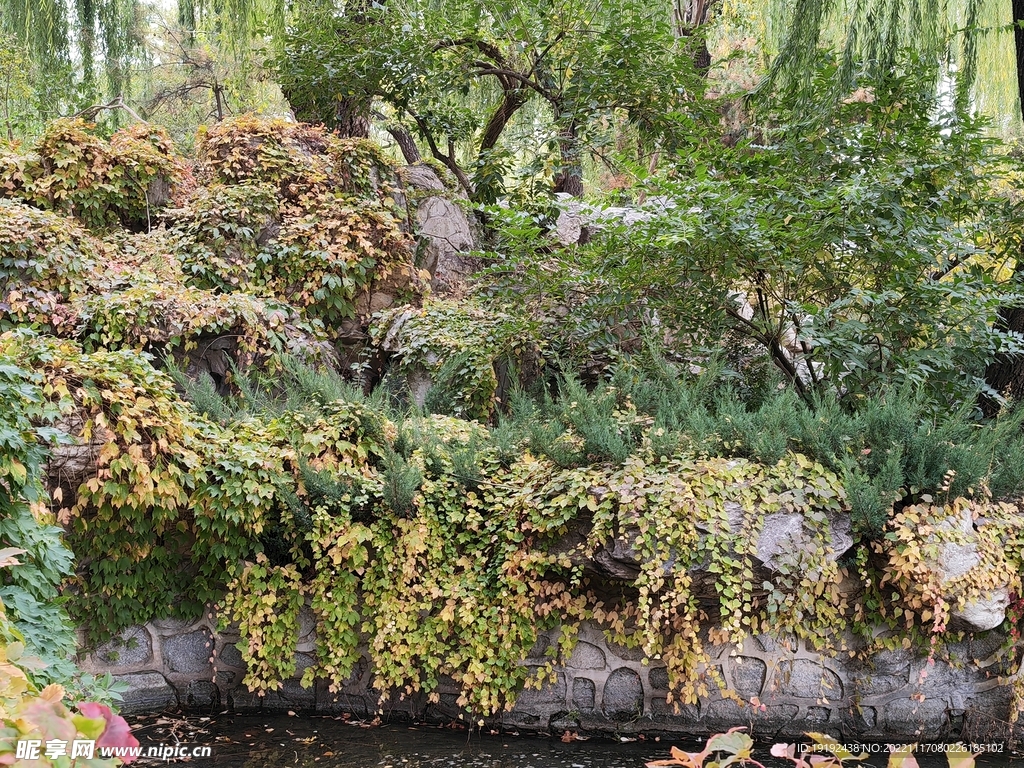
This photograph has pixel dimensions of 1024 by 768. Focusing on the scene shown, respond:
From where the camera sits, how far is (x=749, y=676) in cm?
432

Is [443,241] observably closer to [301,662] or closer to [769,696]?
[301,662]

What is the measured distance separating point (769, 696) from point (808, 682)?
229 millimetres

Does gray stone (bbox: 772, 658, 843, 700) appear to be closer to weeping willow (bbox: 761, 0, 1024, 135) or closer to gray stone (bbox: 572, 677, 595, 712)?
gray stone (bbox: 572, 677, 595, 712)

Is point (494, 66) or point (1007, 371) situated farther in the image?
point (494, 66)

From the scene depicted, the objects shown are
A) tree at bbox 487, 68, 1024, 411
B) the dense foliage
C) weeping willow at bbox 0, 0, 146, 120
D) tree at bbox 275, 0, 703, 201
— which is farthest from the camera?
weeping willow at bbox 0, 0, 146, 120

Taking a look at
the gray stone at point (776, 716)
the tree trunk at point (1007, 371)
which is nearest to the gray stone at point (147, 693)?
the gray stone at point (776, 716)

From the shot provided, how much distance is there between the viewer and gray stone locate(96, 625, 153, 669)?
4.52 metres

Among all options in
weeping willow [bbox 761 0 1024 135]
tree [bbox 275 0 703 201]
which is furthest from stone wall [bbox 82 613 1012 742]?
tree [bbox 275 0 703 201]

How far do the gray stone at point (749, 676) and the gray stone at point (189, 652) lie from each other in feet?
10.1

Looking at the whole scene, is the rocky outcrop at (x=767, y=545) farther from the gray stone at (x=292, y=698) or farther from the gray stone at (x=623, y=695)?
the gray stone at (x=292, y=698)

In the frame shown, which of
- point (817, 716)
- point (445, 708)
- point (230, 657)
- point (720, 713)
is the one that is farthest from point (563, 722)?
point (230, 657)

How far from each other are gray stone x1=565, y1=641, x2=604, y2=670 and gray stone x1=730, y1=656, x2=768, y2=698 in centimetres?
74

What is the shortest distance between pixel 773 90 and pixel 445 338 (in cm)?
310

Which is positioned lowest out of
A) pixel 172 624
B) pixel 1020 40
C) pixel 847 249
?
pixel 172 624
